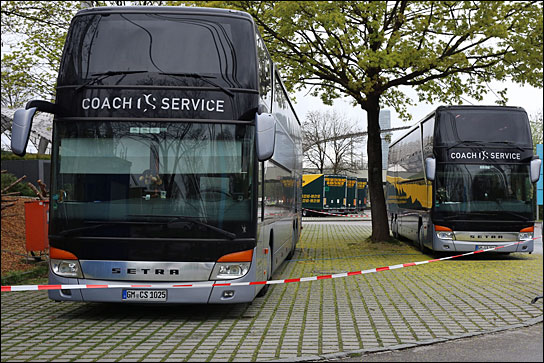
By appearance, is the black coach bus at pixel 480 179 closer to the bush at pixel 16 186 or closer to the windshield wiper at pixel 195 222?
the windshield wiper at pixel 195 222

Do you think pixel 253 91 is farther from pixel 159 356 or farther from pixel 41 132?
pixel 41 132

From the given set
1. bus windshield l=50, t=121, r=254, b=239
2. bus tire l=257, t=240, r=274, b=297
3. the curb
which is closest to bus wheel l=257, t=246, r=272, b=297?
bus tire l=257, t=240, r=274, b=297

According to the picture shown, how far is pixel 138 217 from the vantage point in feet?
28.8

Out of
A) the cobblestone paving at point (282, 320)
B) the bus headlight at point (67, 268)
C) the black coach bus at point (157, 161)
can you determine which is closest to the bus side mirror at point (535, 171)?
the cobblestone paving at point (282, 320)

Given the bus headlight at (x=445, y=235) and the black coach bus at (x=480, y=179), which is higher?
the black coach bus at (x=480, y=179)

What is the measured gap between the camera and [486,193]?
59.2ft

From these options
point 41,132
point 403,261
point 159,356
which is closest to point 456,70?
point 403,261

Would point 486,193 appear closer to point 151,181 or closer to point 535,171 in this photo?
point 535,171

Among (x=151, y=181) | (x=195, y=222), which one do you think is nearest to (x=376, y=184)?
(x=195, y=222)

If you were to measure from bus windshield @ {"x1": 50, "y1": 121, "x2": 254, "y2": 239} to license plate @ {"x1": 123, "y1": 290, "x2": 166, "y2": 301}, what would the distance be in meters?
0.67

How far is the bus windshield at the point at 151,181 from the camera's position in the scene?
345 inches

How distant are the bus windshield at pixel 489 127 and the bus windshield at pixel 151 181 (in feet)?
35.1

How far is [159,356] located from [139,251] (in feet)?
6.95

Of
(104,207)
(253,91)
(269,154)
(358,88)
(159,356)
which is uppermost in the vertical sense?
(358,88)
